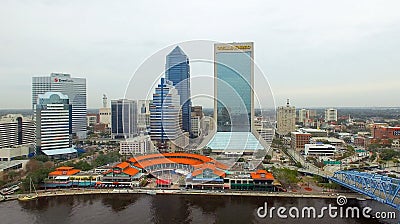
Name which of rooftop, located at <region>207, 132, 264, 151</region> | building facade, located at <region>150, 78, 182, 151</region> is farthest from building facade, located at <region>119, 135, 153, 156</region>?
rooftop, located at <region>207, 132, 264, 151</region>

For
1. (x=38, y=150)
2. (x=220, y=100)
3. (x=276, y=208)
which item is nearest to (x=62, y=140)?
(x=38, y=150)

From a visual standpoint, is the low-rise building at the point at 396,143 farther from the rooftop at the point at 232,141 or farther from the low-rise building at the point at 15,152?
the low-rise building at the point at 15,152

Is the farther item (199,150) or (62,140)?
(62,140)

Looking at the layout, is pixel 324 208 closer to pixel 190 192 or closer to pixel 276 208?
pixel 276 208

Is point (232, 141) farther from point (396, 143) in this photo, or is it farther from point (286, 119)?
point (286, 119)

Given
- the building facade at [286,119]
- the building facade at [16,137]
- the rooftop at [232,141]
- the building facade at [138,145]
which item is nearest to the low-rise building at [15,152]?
the building facade at [16,137]

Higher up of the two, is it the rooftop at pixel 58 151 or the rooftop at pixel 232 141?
the rooftop at pixel 232 141
